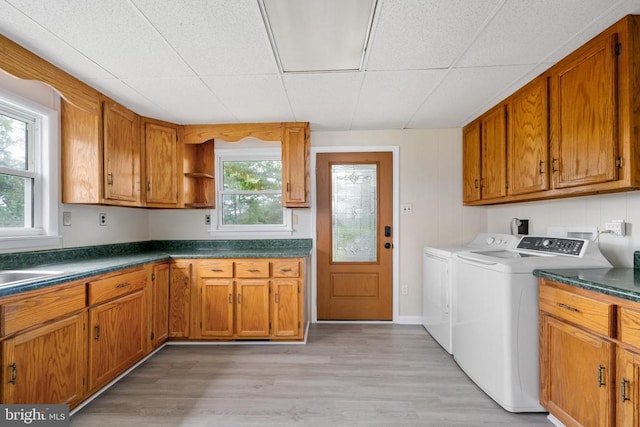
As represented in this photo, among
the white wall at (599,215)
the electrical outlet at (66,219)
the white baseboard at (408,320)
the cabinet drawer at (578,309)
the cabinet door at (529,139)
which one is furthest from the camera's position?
the white baseboard at (408,320)

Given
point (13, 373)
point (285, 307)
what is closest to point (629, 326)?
point (285, 307)

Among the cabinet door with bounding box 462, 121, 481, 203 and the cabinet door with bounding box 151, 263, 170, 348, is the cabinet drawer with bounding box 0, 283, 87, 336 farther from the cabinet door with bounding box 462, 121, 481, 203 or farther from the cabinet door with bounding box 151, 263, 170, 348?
the cabinet door with bounding box 462, 121, 481, 203

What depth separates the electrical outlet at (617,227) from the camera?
171 cm

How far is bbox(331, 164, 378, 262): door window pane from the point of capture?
128 inches

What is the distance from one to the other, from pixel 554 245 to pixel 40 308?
325 cm

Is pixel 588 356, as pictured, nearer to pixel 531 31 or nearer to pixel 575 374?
pixel 575 374

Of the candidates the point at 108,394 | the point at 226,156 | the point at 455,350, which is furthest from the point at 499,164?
the point at 108,394

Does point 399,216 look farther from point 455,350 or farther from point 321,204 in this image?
point 455,350

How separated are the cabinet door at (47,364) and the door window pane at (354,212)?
231cm

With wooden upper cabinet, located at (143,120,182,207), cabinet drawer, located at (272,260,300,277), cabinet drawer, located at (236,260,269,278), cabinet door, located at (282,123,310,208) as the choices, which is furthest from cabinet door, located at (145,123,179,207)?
cabinet drawer, located at (272,260,300,277)

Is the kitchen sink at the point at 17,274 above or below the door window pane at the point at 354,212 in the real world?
below

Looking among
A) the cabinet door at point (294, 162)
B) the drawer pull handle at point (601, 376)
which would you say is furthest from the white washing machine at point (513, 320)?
the cabinet door at point (294, 162)

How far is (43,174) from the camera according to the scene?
211 cm

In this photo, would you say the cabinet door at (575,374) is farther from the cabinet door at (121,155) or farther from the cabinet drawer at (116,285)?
the cabinet door at (121,155)
